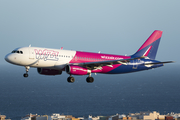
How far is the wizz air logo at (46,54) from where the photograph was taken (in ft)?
186

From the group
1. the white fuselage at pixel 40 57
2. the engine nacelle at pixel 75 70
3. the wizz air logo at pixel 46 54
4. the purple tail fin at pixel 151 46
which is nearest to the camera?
the white fuselage at pixel 40 57

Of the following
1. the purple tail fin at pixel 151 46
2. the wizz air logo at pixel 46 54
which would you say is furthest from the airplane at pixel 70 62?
the purple tail fin at pixel 151 46

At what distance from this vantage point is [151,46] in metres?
72.1

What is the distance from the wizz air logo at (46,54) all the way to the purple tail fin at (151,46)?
21491 mm

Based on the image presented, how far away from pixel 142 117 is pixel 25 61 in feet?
298

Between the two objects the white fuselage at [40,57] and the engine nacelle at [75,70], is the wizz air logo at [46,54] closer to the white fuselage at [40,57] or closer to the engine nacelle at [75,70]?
the white fuselage at [40,57]

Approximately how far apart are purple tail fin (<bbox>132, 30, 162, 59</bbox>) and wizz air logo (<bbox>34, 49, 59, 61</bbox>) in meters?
21.5

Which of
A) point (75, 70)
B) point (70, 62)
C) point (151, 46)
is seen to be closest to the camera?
point (75, 70)

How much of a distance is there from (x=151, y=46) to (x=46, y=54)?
1077 inches

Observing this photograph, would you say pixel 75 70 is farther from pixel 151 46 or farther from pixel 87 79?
pixel 151 46

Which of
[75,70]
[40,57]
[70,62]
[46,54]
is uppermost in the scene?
[46,54]

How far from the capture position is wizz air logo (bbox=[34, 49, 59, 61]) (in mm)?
56841

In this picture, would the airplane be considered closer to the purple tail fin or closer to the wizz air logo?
the wizz air logo

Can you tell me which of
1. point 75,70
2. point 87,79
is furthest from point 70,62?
point 87,79
